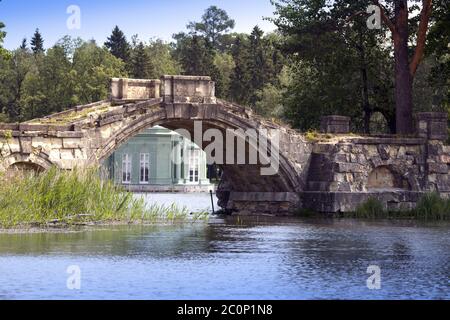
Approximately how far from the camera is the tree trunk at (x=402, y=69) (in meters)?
39.6

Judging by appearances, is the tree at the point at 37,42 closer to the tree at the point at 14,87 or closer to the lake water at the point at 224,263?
the tree at the point at 14,87

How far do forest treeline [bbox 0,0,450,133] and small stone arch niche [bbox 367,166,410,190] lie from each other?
375cm

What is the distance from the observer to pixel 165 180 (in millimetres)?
71250

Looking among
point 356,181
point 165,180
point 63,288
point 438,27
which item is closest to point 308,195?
point 356,181

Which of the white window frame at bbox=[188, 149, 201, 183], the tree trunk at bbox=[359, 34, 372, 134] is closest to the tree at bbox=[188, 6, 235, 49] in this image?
the white window frame at bbox=[188, 149, 201, 183]

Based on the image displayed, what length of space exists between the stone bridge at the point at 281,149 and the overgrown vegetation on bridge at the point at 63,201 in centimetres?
333

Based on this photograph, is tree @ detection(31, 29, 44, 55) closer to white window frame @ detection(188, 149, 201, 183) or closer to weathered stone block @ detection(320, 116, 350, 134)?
white window frame @ detection(188, 149, 201, 183)

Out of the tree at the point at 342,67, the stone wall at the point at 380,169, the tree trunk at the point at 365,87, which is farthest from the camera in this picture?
the tree trunk at the point at 365,87

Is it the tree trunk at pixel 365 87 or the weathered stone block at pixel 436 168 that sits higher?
the tree trunk at pixel 365 87

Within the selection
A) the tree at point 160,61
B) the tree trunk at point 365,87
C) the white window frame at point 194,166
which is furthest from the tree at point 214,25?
the tree trunk at point 365,87

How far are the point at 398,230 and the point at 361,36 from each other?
645 inches

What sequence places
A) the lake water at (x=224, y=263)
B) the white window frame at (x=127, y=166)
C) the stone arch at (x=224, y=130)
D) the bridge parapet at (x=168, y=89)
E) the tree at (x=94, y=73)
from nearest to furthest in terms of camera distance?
the lake water at (x=224, y=263)
the stone arch at (x=224, y=130)
the bridge parapet at (x=168, y=89)
the white window frame at (x=127, y=166)
the tree at (x=94, y=73)

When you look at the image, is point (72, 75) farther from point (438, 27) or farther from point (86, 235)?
point (86, 235)

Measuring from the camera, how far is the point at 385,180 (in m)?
37.1
